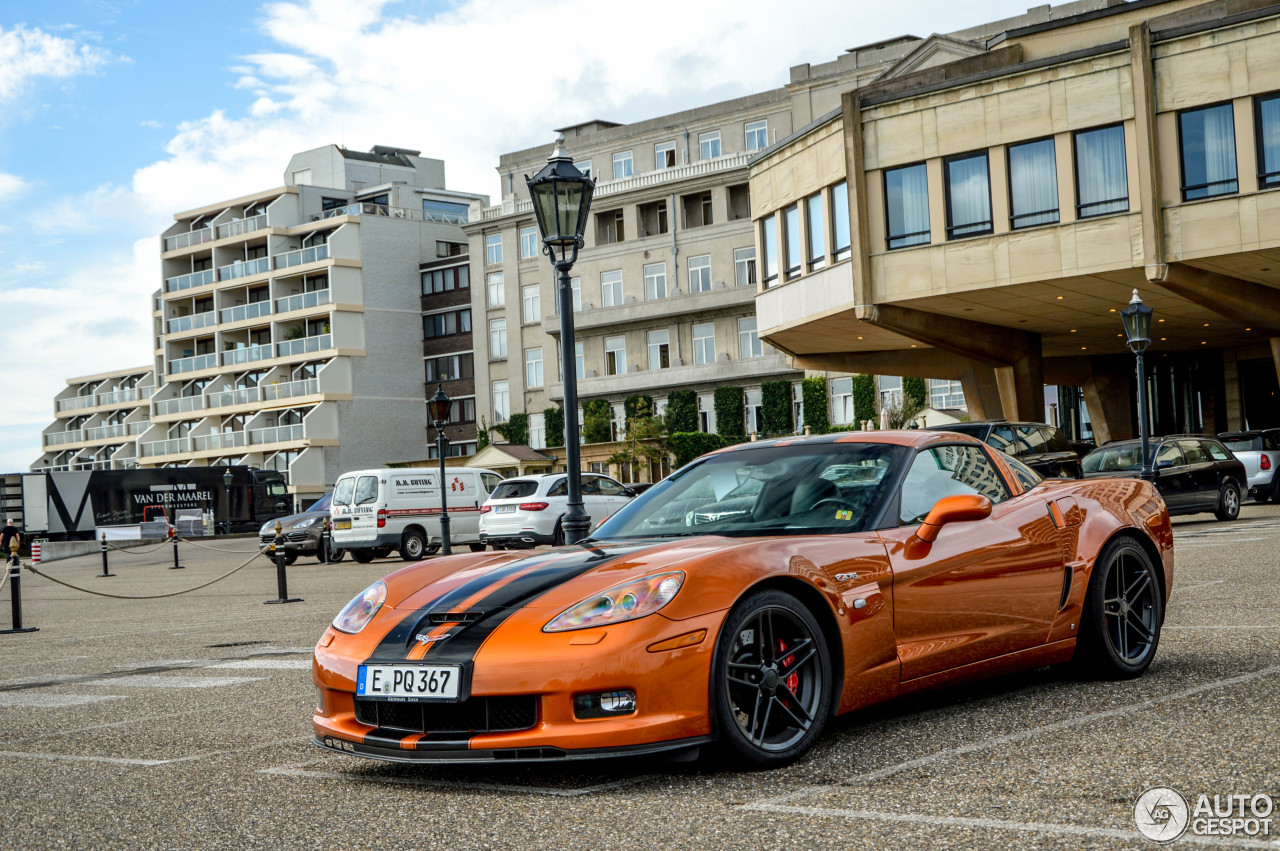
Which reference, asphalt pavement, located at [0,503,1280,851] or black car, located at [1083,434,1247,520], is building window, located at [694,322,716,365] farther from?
asphalt pavement, located at [0,503,1280,851]

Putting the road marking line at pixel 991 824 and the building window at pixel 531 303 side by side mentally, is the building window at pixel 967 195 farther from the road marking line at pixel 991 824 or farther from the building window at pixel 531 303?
the building window at pixel 531 303

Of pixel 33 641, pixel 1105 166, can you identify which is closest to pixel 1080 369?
pixel 1105 166

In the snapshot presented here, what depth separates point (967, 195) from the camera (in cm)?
3384

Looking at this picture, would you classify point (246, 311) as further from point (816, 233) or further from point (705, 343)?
point (816, 233)

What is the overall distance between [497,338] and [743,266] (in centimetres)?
1873

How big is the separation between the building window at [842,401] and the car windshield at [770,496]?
56.5m

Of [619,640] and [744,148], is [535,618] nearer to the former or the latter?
[619,640]

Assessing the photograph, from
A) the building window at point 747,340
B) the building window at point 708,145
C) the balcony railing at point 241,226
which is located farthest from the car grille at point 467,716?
the balcony railing at point 241,226

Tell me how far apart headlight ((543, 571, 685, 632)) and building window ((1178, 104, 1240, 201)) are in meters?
30.0

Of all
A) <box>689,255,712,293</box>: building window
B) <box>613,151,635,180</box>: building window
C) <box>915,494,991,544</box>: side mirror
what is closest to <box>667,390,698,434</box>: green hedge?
<box>689,255,712,293</box>: building window

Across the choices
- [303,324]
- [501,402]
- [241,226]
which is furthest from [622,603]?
[241,226]

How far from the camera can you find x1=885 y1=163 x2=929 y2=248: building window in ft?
113

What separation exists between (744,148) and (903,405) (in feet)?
54.9

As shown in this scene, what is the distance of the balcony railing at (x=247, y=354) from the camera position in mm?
84312
